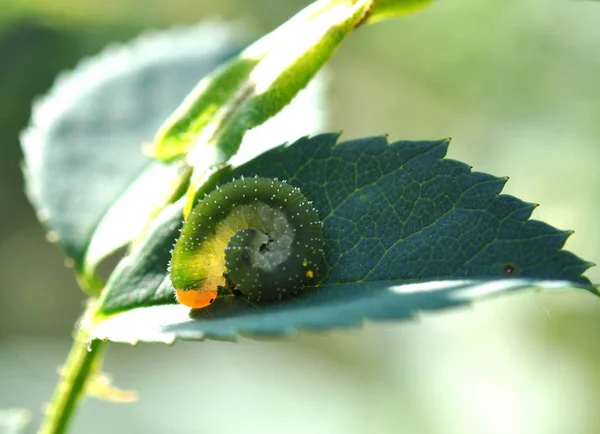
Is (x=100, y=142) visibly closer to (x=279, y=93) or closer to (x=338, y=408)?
(x=279, y=93)

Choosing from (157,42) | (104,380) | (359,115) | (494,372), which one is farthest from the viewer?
(359,115)

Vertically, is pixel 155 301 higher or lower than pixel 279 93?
lower

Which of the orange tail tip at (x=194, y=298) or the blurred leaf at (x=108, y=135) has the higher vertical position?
the blurred leaf at (x=108, y=135)

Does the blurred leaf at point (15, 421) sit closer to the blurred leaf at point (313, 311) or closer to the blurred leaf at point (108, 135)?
the blurred leaf at point (108, 135)

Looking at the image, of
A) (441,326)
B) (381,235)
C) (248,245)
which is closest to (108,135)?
(248,245)

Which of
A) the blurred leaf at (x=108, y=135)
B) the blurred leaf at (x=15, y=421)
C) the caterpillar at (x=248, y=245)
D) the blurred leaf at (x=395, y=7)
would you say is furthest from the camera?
the blurred leaf at (x=15, y=421)

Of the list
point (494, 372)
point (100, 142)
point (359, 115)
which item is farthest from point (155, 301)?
point (359, 115)

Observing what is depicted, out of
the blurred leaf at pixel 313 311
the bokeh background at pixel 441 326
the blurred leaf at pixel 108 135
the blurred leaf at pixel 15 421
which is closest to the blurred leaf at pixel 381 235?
the blurred leaf at pixel 313 311

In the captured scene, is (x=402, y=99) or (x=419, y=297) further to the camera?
(x=402, y=99)
